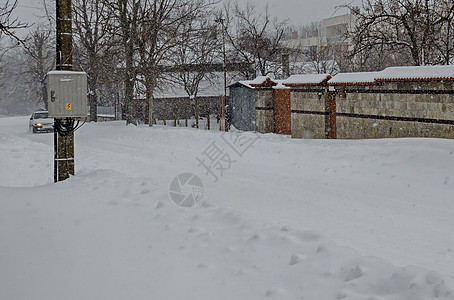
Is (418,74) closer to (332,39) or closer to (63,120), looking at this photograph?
(63,120)

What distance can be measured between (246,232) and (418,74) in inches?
370

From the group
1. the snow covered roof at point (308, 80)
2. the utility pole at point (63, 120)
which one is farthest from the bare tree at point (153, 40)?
the utility pole at point (63, 120)

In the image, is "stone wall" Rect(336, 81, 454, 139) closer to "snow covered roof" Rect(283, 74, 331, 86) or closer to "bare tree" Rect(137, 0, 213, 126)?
"snow covered roof" Rect(283, 74, 331, 86)

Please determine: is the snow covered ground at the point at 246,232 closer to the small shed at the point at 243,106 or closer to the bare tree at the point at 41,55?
the small shed at the point at 243,106

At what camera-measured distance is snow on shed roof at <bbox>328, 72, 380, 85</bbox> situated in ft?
51.3

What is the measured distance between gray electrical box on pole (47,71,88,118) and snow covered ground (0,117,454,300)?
1.23m

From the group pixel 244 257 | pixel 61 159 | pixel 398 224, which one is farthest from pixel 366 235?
pixel 61 159

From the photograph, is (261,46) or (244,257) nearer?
(244,257)

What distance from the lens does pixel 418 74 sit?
13461 mm

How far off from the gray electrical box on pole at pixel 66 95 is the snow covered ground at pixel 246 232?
1.23 m

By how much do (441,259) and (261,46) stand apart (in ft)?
113

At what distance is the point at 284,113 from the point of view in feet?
72.5

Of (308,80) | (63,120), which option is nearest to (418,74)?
(308,80)

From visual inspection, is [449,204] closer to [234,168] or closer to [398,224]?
[398,224]
